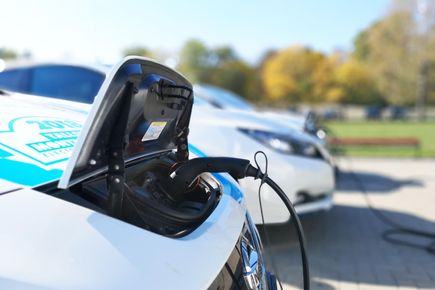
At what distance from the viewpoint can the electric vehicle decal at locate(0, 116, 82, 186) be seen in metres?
1.36

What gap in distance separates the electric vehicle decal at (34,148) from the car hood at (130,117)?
17 cm

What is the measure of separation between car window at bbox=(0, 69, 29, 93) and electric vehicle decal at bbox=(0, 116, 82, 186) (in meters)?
4.30

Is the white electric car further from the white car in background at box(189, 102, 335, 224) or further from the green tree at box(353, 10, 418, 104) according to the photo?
the green tree at box(353, 10, 418, 104)

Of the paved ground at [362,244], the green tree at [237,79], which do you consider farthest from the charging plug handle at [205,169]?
the green tree at [237,79]

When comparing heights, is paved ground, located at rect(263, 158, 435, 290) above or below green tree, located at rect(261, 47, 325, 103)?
above

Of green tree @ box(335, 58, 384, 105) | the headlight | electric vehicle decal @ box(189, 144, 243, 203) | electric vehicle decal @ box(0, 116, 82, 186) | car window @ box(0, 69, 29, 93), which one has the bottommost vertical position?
green tree @ box(335, 58, 384, 105)

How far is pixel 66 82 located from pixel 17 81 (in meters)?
0.73

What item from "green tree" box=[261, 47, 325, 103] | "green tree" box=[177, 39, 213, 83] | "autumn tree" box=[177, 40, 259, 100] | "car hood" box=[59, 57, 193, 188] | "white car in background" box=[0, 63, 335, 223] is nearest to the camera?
"car hood" box=[59, 57, 193, 188]

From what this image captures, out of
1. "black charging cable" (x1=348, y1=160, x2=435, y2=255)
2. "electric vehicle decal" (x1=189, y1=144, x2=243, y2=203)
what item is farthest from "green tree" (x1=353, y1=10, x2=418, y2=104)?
"electric vehicle decal" (x1=189, y1=144, x2=243, y2=203)

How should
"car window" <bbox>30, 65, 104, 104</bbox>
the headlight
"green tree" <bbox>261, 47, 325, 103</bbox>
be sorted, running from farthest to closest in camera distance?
"green tree" <bbox>261, 47, 325, 103</bbox> < "car window" <bbox>30, 65, 104, 104</bbox> < the headlight

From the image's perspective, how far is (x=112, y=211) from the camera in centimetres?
138

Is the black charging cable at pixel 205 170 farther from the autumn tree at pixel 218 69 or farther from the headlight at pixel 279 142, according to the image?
the autumn tree at pixel 218 69

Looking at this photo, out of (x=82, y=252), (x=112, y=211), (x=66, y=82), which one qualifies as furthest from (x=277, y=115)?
(x=82, y=252)

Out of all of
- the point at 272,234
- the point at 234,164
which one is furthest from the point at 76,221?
the point at 272,234
